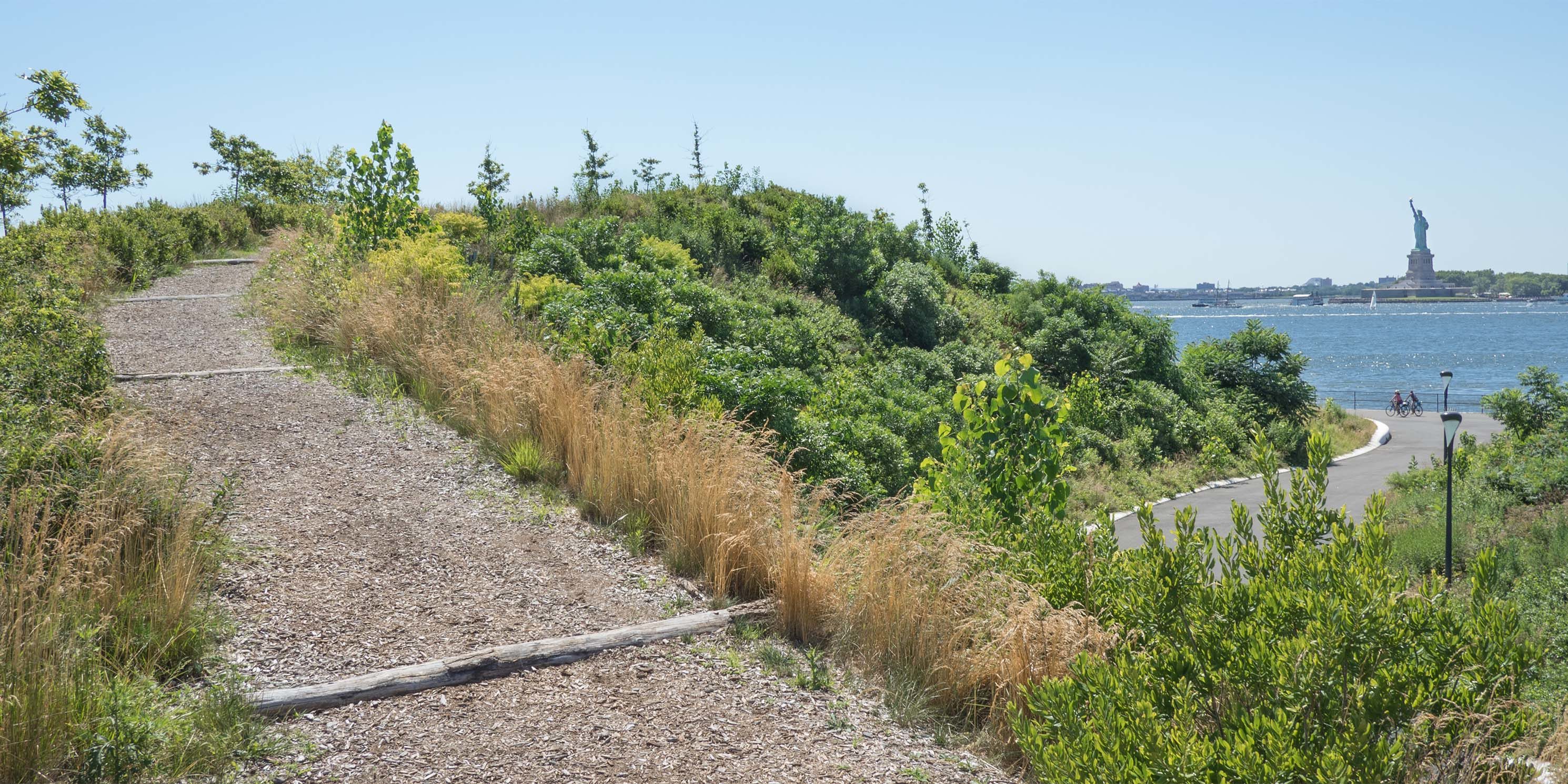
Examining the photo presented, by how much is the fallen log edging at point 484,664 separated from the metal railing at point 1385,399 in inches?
1311

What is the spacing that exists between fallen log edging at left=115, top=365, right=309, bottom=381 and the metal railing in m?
33.0

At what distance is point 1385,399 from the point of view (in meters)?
50.0

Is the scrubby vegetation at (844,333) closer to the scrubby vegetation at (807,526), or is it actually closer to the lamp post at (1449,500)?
the scrubby vegetation at (807,526)

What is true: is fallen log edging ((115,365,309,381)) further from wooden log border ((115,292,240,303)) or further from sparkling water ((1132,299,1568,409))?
sparkling water ((1132,299,1568,409))

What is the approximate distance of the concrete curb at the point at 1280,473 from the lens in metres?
14.1

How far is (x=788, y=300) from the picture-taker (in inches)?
611

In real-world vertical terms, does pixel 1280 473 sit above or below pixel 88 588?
below

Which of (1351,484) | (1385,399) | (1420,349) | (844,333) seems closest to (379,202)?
(844,333)

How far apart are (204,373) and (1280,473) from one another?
1912 centimetres

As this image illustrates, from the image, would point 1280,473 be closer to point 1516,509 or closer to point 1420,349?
point 1516,509

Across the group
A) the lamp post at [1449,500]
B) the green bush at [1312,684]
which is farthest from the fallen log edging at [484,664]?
the lamp post at [1449,500]

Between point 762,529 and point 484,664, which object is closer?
point 484,664

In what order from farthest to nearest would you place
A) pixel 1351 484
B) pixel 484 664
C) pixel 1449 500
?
pixel 1351 484 → pixel 1449 500 → pixel 484 664

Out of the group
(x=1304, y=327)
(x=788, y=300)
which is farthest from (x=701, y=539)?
(x=1304, y=327)
